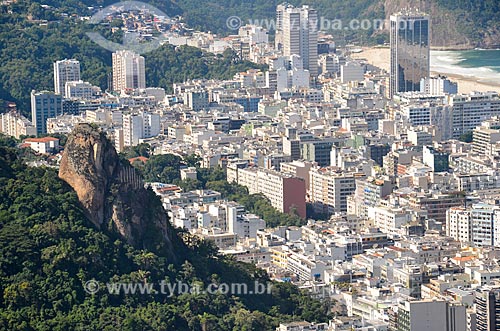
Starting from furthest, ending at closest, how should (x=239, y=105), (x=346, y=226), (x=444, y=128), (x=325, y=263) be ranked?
(x=239, y=105)
(x=444, y=128)
(x=346, y=226)
(x=325, y=263)

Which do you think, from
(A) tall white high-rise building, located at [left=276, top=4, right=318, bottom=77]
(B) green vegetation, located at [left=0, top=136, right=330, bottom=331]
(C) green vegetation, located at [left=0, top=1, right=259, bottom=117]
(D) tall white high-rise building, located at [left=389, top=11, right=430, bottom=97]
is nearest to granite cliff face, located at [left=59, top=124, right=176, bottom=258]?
(B) green vegetation, located at [left=0, top=136, right=330, bottom=331]

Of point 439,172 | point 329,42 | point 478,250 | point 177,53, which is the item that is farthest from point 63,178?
point 329,42

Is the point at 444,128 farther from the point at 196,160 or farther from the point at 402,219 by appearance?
the point at 402,219

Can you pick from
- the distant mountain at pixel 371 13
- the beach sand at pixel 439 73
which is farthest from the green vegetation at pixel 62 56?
the distant mountain at pixel 371 13

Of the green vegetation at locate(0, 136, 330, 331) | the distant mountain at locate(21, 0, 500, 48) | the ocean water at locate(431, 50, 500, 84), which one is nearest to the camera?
the green vegetation at locate(0, 136, 330, 331)

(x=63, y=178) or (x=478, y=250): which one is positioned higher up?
(x=63, y=178)

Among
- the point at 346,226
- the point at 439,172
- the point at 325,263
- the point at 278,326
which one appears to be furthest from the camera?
the point at 439,172

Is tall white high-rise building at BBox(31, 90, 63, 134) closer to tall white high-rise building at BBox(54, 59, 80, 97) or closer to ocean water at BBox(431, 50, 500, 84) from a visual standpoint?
tall white high-rise building at BBox(54, 59, 80, 97)

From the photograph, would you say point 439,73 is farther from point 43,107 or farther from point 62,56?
point 43,107
